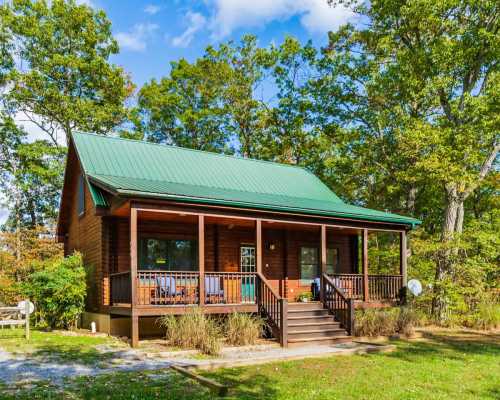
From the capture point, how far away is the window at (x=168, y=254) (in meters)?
15.9

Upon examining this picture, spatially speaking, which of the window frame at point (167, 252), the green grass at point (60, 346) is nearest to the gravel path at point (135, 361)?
the green grass at point (60, 346)

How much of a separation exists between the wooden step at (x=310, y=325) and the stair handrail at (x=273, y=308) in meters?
0.51

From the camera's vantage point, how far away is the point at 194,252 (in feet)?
55.4

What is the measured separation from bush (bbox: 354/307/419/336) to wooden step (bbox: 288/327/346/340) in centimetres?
60

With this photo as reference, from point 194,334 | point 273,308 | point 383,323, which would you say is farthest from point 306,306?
point 194,334

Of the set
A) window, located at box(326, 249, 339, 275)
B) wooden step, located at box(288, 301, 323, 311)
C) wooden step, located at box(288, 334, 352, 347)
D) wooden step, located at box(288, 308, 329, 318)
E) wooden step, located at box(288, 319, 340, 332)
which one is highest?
window, located at box(326, 249, 339, 275)

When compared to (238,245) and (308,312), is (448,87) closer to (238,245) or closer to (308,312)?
(238,245)

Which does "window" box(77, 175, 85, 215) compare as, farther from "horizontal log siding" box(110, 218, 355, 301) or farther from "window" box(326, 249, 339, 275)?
"window" box(326, 249, 339, 275)

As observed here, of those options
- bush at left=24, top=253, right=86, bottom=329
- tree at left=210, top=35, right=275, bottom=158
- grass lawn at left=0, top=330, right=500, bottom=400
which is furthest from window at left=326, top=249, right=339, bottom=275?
tree at left=210, top=35, right=275, bottom=158

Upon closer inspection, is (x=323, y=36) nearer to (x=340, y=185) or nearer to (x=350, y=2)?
(x=350, y=2)

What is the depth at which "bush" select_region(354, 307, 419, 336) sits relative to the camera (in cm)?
1482

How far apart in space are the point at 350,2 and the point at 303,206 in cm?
1420

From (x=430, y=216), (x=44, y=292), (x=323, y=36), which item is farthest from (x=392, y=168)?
(x=44, y=292)

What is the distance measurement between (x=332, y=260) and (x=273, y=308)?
24.1ft
